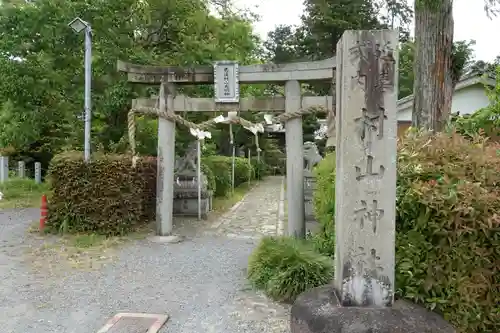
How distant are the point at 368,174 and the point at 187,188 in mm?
8301

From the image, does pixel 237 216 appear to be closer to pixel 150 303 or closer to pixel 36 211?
pixel 36 211

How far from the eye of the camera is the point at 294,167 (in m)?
7.74

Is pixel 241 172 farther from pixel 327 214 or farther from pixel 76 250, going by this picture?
pixel 327 214

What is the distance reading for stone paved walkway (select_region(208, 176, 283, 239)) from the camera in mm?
9832

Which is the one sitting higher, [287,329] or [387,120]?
[387,120]

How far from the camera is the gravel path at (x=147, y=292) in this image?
4566mm

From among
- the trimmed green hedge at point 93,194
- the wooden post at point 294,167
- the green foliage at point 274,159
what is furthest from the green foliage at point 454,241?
the green foliage at point 274,159

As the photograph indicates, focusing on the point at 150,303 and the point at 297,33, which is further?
the point at 297,33

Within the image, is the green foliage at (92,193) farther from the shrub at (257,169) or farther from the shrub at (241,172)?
the shrub at (257,169)

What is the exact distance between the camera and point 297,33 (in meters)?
24.3

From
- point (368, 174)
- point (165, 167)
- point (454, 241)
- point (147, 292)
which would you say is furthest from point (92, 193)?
point (454, 241)

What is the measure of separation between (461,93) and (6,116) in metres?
15.7

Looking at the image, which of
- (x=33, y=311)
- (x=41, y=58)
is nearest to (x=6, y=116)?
(x=41, y=58)

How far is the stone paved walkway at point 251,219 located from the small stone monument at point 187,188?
77 cm
